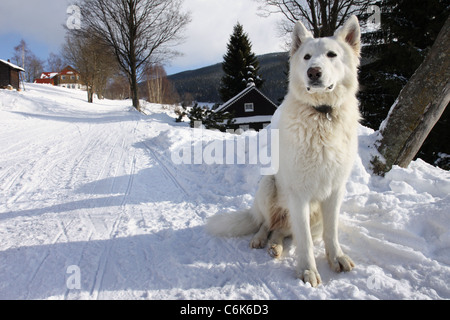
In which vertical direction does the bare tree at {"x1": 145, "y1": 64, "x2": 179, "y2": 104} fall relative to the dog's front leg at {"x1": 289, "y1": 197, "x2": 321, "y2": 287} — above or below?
above

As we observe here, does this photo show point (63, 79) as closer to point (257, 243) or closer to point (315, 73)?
point (257, 243)

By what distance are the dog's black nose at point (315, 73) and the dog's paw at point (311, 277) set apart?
5.07 feet

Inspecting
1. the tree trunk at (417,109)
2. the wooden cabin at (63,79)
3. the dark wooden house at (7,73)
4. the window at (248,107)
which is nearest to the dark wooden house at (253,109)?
the window at (248,107)

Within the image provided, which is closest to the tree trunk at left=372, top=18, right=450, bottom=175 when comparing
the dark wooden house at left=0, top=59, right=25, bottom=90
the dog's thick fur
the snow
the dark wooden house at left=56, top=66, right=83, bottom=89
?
the snow

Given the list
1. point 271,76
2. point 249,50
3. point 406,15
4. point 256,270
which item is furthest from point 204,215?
point 271,76

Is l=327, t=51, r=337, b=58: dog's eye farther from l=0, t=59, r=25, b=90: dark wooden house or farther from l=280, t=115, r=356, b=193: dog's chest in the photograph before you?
l=0, t=59, r=25, b=90: dark wooden house

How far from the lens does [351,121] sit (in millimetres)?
2365

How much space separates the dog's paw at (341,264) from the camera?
2157 millimetres

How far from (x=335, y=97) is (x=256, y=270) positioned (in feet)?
5.43

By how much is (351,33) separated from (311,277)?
87.9 inches

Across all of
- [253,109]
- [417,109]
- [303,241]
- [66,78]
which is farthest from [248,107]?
[66,78]

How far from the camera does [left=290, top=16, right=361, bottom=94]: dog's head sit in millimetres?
2166

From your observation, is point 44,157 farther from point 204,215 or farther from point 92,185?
point 204,215

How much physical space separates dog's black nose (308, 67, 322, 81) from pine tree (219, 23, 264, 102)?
26.6 m
